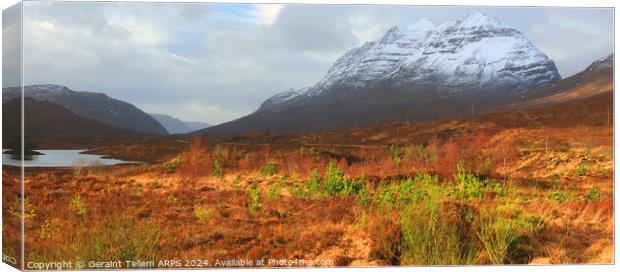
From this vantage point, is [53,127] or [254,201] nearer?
[53,127]

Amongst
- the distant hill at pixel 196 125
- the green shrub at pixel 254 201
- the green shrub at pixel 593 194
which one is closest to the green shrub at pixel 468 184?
the green shrub at pixel 593 194

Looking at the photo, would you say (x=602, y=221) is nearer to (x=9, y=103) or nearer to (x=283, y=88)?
(x=283, y=88)

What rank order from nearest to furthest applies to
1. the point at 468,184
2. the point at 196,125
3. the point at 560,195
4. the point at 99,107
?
1. the point at 99,107
2. the point at 196,125
3. the point at 468,184
4. the point at 560,195

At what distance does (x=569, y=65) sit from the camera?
38.4ft

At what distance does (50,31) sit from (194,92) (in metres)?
2.03

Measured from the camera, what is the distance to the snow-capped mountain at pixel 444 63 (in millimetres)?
11359

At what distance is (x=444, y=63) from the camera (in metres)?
11.7

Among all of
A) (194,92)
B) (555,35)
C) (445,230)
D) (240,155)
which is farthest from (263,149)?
(555,35)

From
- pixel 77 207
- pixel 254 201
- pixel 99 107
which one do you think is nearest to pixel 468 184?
pixel 254 201

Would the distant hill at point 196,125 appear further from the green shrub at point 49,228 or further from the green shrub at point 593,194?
the green shrub at point 593,194

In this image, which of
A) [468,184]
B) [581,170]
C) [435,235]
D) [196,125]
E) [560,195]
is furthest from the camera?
[581,170]

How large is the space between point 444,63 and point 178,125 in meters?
3.90

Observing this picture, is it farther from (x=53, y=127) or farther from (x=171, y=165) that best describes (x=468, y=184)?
(x=53, y=127)

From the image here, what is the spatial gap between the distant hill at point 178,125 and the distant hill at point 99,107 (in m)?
0.09
